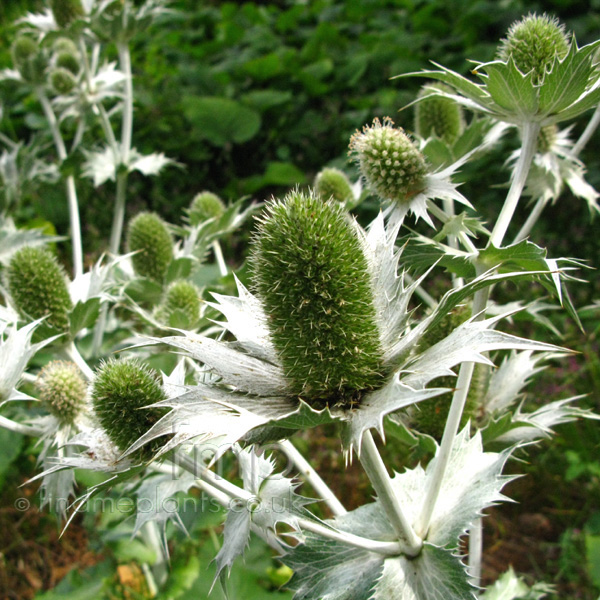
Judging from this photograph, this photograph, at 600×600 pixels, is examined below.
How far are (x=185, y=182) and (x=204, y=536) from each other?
11.1 ft

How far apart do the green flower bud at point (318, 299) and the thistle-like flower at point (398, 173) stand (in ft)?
1.02

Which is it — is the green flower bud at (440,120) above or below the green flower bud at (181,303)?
above

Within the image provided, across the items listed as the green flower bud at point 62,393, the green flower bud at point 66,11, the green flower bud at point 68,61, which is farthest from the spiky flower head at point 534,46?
the green flower bud at point 68,61

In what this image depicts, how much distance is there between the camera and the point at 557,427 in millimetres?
2992

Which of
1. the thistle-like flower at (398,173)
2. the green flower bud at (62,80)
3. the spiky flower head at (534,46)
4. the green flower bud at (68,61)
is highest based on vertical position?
the spiky flower head at (534,46)

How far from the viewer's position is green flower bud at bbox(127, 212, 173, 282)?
2395 mm

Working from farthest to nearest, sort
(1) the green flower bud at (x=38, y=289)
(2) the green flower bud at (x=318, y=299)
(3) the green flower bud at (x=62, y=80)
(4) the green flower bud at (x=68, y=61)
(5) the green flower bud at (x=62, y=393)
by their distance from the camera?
(4) the green flower bud at (x=68, y=61) → (3) the green flower bud at (x=62, y=80) → (1) the green flower bud at (x=38, y=289) → (5) the green flower bud at (x=62, y=393) → (2) the green flower bud at (x=318, y=299)

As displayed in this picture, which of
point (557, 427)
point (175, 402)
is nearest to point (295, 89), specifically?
point (557, 427)

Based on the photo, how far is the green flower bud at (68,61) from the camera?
3.30 m

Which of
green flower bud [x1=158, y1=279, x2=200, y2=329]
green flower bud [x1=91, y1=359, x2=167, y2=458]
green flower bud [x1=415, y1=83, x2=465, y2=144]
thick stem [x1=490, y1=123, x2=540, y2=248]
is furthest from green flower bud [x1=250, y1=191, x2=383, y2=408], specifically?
green flower bud [x1=415, y1=83, x2=465, y2=144]

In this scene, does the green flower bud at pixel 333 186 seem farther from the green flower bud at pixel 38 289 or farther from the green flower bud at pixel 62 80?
the green flower bud at pixel 62 80

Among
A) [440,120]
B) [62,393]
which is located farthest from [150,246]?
[440,120]

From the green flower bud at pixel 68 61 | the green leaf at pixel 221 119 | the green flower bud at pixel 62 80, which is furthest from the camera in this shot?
the green leaf at pixel 221 119

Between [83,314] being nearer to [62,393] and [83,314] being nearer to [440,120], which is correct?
[62,393]
